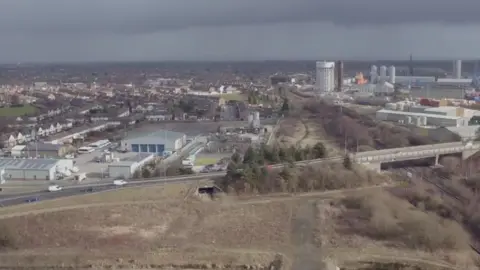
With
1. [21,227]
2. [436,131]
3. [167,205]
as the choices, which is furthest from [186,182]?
[436,131]

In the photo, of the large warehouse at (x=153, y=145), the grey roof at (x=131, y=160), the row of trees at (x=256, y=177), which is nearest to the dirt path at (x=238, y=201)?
the row of trees at (x=256, y=177)

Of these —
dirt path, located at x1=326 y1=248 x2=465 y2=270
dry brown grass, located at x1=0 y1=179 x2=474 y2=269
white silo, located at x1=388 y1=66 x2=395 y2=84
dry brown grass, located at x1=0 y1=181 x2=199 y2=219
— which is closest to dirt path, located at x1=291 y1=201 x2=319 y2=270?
dry brown grass, located at x1=0 y1=179 x2=474 y2=269

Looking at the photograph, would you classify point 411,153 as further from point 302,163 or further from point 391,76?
point 391,76

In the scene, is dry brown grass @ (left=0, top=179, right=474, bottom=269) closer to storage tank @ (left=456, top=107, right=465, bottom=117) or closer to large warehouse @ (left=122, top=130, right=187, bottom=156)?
large warehouse @ (left=122, top=130, right=187, bottom=156)

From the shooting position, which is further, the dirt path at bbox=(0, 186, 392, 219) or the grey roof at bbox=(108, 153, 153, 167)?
the grey roof at bbox=(108, 153, 153, 167)

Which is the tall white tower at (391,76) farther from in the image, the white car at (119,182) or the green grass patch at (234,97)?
the white car at (119,182)

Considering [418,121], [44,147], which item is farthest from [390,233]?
[418,121]

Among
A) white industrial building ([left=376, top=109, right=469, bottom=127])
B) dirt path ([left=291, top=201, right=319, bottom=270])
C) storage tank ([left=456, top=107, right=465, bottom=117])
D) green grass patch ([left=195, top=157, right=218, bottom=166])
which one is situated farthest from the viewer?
storage tank ([left=456, top=107, right=465, bottom=117])
